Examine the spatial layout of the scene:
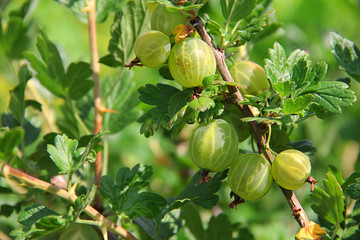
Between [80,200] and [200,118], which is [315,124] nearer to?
[200,118]

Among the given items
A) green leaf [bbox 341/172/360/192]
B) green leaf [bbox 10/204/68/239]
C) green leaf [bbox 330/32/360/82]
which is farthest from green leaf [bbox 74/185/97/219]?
green leaf [bbox 330/32/360/82]

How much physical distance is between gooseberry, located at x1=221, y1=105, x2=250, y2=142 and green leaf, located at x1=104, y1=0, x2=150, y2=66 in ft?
1.11

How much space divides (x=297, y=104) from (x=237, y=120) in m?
0.17

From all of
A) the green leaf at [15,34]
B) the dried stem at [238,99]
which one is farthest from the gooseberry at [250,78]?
the green leaf at [15,34]

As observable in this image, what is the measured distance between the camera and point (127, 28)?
982 mm

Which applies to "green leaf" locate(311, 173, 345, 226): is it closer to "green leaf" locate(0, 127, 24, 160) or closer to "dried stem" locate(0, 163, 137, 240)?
"dried stem" locate(0, 163, 137, 240)

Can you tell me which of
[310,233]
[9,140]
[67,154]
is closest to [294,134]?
[310,233]

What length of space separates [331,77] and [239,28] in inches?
46.7

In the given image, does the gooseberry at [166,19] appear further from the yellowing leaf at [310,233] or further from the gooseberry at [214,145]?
the yellowing leaf at [310,233]

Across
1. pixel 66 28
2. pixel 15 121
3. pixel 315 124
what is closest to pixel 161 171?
pixel 315 124

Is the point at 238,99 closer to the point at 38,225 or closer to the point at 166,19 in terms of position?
the point at 166,19

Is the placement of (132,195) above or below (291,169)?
below

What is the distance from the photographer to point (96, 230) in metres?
0.84

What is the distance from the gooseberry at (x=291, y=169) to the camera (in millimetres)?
676
